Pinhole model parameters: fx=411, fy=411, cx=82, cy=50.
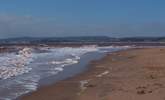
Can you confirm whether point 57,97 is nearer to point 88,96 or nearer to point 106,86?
point 88,96

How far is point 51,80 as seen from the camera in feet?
74.5

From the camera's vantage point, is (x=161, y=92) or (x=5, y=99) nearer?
(x=161, y=92)

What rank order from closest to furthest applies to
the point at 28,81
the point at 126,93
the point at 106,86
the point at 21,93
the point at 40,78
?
the point at 126,93 → the point at 21,93 → the point at 106,86 → the point at 28,81 → the point at 40,78

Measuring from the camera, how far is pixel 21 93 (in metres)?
17.2

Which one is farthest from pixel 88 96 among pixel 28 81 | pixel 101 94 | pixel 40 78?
pixel 40 78

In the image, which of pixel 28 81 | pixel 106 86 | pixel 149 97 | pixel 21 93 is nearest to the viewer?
pixel 149 97

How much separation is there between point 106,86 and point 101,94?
259cm

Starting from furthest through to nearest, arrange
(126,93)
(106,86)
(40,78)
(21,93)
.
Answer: (40,78) → (106,86) → (21,93) → (126,93)

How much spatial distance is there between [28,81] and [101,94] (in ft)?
22.7

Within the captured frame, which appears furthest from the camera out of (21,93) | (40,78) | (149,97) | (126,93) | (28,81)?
(40,78)

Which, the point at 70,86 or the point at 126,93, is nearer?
the point at 126,93

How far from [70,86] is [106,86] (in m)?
2.00

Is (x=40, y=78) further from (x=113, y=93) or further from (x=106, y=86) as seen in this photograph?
(x=113, y=93)

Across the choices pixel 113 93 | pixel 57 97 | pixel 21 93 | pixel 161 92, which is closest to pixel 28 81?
pixel 21 93
